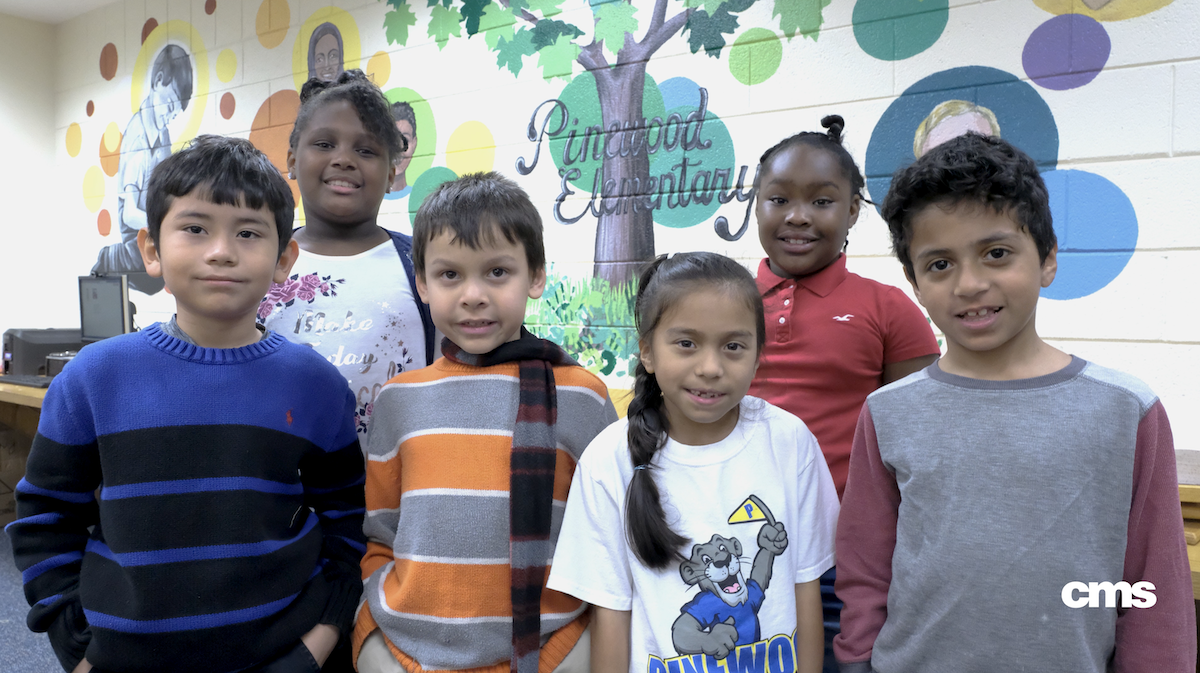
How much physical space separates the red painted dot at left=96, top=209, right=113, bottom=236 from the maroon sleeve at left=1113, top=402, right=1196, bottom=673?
5172 millimetres

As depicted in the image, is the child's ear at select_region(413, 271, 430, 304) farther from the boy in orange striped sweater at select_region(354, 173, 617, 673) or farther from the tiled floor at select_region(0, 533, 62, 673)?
the tiled floor at select_region(0, 533, 62, 673)

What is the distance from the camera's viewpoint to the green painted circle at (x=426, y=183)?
2969 mm

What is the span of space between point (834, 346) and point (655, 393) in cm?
40

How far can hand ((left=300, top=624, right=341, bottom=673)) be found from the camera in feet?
3.48

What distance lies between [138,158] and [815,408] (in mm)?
4394

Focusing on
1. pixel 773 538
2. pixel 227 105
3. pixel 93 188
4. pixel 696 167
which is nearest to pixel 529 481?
pixel 773 538

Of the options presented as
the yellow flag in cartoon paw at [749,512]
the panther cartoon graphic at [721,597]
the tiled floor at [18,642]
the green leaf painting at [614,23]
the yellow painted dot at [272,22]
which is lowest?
the tiled floor at [18,642]

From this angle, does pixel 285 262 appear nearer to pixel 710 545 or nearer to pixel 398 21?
pixel 710 545

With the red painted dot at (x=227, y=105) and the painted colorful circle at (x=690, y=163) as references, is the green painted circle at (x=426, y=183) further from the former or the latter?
the red painted dot at (x=227, y=105)

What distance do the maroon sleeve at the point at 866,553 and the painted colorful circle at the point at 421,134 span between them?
2417 mm

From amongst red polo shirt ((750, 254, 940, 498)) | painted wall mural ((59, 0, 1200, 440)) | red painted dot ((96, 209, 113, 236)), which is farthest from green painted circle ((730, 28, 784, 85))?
red painted dot ((96, 209, 113, 236))

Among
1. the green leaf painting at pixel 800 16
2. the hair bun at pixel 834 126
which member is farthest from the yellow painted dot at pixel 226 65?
the hair bun at pixel 834 126

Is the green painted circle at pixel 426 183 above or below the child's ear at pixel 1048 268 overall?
above

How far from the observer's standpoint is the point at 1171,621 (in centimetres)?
85
